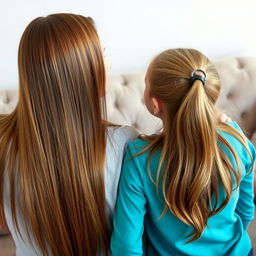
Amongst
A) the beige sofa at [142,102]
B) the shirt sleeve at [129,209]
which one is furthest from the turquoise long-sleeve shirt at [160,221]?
the beige sofa at [142,102]

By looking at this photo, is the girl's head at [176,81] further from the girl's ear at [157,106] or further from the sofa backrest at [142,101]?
the sofa backrest at [142,101]

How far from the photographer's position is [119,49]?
1552 millimetres

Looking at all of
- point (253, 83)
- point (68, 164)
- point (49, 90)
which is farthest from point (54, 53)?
point (253, 83)

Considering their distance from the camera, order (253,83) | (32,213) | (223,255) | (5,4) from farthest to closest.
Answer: (253,83), (5,4), (223,255), (32,213)

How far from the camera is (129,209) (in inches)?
33.1

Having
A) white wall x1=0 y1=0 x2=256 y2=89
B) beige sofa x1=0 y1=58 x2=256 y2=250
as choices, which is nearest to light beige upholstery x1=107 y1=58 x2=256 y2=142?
beige sofa x1=0 y1=58 x2=256 y2=250

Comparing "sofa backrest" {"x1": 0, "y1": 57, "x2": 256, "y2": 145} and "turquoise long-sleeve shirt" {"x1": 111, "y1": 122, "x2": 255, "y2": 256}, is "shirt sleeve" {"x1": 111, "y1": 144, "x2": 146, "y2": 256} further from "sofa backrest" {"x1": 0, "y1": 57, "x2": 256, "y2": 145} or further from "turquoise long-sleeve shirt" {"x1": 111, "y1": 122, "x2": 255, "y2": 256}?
"sofa backrest" {"x1": 0, "y1": 57, "x2": 256, "y2": 145}

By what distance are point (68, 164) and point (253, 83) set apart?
112cm

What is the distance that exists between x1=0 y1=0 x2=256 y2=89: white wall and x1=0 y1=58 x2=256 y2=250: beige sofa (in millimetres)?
133

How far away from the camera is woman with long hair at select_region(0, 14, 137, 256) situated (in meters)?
0.72

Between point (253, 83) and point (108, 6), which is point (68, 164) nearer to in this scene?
point (108, 6)

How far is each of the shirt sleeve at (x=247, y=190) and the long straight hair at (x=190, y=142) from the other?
6cm

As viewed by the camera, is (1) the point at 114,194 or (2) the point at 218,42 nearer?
(1) the point at 114,194

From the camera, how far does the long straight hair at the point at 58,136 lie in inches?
28.1
